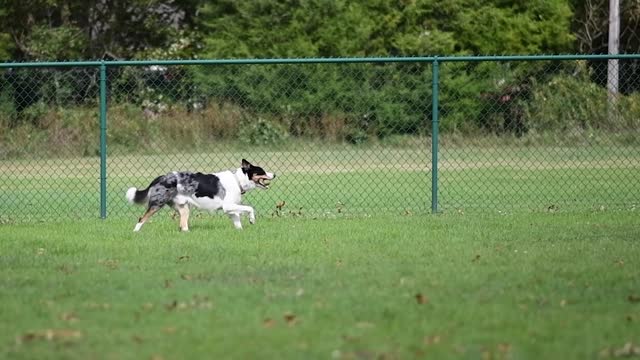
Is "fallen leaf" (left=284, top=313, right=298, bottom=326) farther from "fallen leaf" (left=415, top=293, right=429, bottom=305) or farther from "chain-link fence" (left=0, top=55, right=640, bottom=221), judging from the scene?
"chain-link fence" (left=0, top=55, right=640, bottom=221)

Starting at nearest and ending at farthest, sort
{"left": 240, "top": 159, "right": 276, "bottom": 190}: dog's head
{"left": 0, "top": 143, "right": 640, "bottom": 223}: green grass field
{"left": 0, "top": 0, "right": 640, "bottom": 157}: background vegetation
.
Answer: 1. {"left": 240, "top": 159, "right": 276, "bottom": 190}: dog's head
2. {"left": 0, "top": 143, "right": 640, "bottom": 223}: green grass field
3. {"left": 0, "top": 0, "right": 640, "bottom": 157}: background vegetation

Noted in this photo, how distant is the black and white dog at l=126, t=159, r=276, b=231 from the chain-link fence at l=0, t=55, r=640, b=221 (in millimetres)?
3821

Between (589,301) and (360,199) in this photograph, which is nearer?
(589,301)

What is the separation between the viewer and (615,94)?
1909 cm

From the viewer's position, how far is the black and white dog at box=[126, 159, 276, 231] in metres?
12.3

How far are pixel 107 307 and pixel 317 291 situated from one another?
4.64ft

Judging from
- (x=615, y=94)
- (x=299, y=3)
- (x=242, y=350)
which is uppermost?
(x=299, y=3)

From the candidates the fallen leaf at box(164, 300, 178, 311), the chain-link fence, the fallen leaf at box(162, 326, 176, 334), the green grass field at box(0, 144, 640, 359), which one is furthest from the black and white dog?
the fallen leaf at box(162, 326, 176, 334)

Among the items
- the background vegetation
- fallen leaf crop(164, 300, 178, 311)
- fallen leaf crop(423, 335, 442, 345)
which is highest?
the background vegetation

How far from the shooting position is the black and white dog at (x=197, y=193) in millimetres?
12273

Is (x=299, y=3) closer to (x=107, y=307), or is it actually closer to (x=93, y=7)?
(x=93, y=7)

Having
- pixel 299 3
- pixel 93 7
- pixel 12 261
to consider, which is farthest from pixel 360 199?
→ pixel 93 7

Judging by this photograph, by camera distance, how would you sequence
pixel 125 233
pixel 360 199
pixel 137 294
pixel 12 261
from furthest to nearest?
1. pixel 360 199
2. pixel 125 233
3. pixel 12 261
4. pixel 137 294

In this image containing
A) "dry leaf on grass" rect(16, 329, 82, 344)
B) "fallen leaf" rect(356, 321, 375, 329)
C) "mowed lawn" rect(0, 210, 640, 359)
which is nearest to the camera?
"mowed lawn" rect(0, 210, 640, 359)
